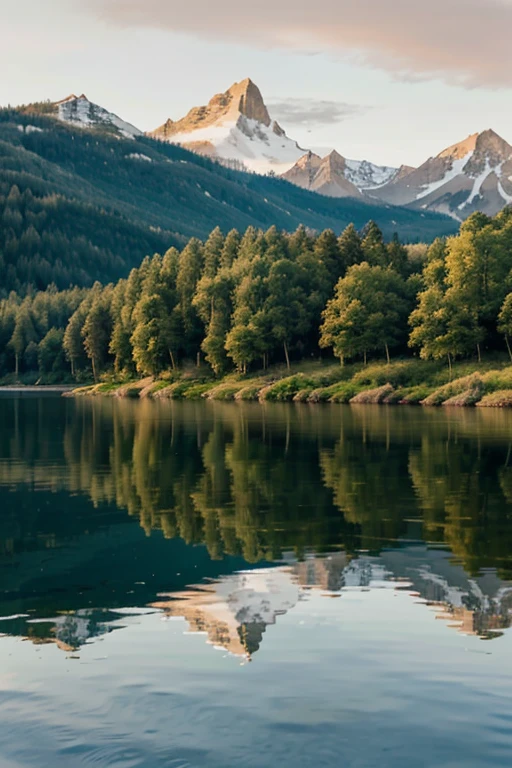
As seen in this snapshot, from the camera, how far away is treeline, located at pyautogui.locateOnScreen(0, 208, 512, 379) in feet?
324

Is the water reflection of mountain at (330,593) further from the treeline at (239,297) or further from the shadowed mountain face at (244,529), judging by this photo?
the treeline at (239,297)

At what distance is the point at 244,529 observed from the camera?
24109mm

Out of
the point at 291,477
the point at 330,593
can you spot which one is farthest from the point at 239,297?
the point at 330,593

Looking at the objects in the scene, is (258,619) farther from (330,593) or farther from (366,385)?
(366,385)

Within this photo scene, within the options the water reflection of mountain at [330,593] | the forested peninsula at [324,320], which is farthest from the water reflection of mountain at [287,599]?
the forested peninsula at [324,320]

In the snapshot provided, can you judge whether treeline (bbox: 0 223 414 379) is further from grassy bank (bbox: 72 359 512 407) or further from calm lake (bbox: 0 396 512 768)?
calm lake (bbox: 0 396 512 768)

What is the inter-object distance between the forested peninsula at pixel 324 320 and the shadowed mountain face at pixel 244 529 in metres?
43.5

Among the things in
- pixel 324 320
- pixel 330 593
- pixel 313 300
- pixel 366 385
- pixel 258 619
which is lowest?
pixel 366 385

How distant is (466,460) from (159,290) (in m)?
95.1

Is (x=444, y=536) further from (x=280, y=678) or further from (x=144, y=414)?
(x=144, y=414)

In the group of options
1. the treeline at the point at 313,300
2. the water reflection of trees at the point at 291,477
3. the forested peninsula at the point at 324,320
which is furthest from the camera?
the treeline at the point at 313,300

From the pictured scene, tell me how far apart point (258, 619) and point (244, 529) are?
332 inches

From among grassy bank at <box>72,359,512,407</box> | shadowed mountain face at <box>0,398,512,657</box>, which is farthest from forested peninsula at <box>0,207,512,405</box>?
shadowed mountain face at <box>0,398,512,657</box>

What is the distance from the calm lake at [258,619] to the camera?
10.9m
